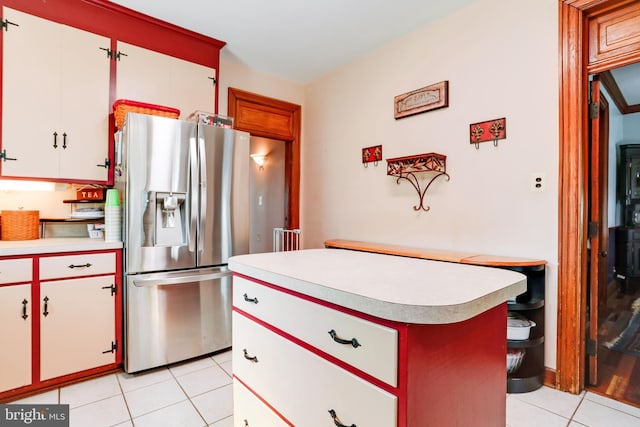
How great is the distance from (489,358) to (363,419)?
0.48 metres

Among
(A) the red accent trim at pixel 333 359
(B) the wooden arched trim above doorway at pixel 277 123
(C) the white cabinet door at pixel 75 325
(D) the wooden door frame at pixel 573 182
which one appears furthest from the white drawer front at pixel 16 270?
(D) the wooden door frame at pixel 573 182

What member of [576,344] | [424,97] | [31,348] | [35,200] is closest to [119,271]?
[31,348]

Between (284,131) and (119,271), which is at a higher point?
(284,131)

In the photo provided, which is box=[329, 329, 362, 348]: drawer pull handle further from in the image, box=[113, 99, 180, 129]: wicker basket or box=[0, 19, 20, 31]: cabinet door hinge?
box=[0, 19, 20, 31]: cabinet door hinge

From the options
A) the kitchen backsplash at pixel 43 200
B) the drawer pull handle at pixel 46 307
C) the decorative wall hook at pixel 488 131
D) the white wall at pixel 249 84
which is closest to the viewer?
the drawer pull handle at pixel 46 307

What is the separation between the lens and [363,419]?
0.91 m

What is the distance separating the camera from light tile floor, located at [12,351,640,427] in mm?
1796

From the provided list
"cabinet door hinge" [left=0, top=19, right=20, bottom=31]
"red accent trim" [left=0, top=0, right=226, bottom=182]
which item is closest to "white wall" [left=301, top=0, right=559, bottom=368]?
"red accent trim" [left=0, top=0, right=226, bottom=182]

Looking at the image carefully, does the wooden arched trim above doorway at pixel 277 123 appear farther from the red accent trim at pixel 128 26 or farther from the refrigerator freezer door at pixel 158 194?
the refrigerator freezer door at pixel 158 194

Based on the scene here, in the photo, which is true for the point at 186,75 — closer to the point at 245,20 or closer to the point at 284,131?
the point at 245,20

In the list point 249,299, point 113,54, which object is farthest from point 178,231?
point 113,54

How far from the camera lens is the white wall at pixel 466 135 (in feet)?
7.09

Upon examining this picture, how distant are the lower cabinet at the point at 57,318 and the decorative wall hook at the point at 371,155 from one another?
231 cm

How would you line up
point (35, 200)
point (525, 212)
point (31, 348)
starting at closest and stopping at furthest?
1. point (31, 348)
2. point (525, 212)
3. point (35, 200)
